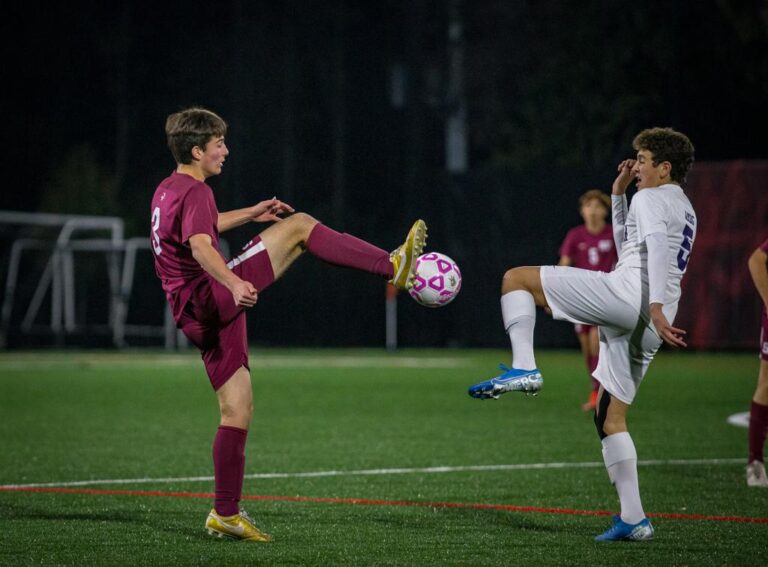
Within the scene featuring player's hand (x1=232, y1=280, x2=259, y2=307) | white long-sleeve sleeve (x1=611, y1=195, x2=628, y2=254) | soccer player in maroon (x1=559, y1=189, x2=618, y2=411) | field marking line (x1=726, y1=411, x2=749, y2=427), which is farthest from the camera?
soccer player in maroon (x1=559, y1=189, x2=618, y2=411)

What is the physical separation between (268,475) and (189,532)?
2.64m

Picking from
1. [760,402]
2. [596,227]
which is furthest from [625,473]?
[596,227]

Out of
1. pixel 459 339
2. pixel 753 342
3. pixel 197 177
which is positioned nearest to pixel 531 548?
pixel 197 177

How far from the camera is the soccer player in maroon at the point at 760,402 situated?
352 inches

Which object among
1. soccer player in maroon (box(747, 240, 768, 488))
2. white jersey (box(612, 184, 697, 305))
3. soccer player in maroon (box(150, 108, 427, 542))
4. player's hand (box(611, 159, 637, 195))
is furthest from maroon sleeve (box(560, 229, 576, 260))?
soccer player in maroon (box(150, 108, 427, 542))

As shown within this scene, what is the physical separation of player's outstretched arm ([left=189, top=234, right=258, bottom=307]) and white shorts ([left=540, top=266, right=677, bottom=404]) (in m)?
1.55

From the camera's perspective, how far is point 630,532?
6.78m

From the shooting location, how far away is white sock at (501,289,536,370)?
6.83m

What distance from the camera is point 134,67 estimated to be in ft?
117

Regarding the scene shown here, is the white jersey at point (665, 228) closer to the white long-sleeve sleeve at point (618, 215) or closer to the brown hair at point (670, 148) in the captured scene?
the brown hair at point (670, 148)

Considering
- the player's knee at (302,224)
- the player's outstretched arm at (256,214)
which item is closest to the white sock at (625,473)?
the player's knee at (302,224)

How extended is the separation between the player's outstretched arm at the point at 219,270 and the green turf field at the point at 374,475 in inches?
49.1

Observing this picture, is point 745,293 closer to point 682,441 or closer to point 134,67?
point 682,441

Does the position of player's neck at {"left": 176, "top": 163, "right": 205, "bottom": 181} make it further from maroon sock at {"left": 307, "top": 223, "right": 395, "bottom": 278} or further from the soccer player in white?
the soccer player in white
